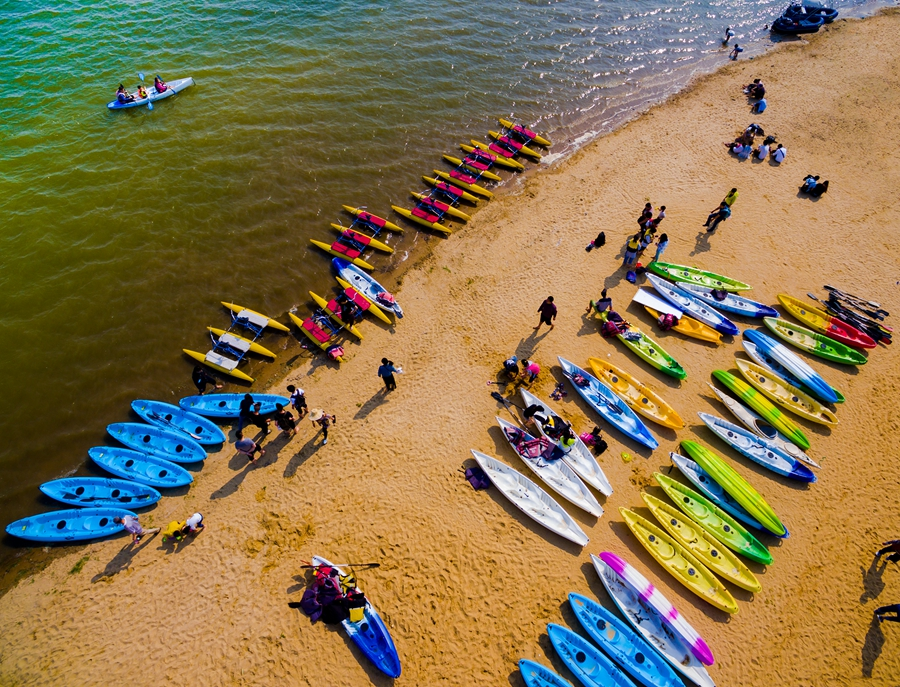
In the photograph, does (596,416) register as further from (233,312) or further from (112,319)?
(112,319)

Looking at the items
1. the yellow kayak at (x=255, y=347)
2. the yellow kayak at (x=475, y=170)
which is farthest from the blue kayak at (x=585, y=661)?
the yellow kayak at (x=475, y=170)

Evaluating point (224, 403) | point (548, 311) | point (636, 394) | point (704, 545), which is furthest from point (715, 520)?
point (224, 403)

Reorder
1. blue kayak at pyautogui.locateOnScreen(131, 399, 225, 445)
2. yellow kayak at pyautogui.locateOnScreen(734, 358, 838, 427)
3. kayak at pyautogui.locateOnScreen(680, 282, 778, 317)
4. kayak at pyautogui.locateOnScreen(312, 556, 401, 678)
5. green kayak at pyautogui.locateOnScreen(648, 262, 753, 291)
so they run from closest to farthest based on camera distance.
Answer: kayak at pyautogui.locateOnScreen(312, 556, 401, 678) < blue kayak at pyautogui.locateOnScreen(131, 399, 225, 445) < yellow kayak at pyautogui.locateOnScreen(734, 358, 838, 427) < kayak at pyautogui.locateOnScreen(680, 282, 778, 317) < green kayak at pyautogui.locateOnScreen(648, 262, 753, 291)

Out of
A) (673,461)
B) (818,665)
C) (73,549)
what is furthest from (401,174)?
(818,665)

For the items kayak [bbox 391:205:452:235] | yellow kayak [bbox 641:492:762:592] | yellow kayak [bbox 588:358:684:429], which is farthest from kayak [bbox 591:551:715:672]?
kayak [bbox 391:205:452:235]

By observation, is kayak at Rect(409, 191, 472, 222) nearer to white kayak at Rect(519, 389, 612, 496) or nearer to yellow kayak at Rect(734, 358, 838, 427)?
white kayak at Rect(519, 389, 612, 496)

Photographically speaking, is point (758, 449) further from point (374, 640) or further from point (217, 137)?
point (217, 137)
